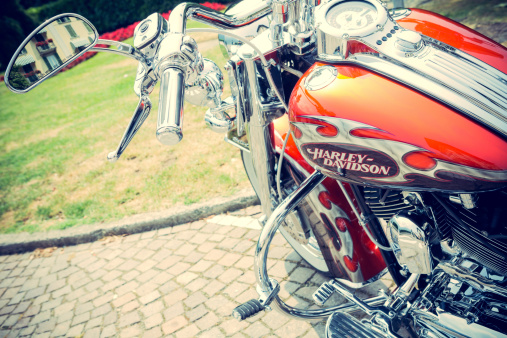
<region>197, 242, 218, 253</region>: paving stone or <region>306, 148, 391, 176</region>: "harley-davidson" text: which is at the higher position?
<region>306, 148, 391, 176</region>: "harley-davidson" text

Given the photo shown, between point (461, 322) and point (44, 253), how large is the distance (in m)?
3.83

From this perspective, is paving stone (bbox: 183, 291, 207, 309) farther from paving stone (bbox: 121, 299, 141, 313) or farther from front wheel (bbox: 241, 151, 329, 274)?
front wheel (bbox: 241, 151, 329, 274)

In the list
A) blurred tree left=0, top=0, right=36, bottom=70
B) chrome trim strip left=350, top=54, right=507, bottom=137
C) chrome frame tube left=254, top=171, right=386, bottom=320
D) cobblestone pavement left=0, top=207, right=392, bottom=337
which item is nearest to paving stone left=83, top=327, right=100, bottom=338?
cobblestone pavement left=0, top=207, right=392, bottom=337

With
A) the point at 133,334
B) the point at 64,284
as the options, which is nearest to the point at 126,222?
the point at 64,284

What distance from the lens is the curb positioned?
3.44m

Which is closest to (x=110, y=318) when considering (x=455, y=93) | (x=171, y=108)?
(x=171, y=108)

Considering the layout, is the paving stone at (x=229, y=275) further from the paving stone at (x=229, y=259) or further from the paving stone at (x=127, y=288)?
the paving stone at (x=127, y=288)

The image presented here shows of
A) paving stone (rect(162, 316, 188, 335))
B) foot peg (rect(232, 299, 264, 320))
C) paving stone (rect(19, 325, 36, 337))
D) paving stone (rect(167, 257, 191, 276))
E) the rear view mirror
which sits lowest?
paving stone (rect(19, 325, 36, 337))

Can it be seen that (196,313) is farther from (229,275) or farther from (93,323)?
(93,323)

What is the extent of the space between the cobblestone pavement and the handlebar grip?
1664mm

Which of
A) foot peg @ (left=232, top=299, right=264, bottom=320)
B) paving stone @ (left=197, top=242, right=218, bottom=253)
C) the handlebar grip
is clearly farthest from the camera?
paving stone @ (left=197, top=242, right=218, bottom=253)

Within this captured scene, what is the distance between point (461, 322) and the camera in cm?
127

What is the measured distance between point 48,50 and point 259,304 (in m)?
1.24

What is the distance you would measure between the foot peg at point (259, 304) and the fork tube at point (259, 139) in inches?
13.7
